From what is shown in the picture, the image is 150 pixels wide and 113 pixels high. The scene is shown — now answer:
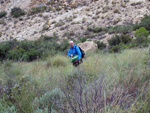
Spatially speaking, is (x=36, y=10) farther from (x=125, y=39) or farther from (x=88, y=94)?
(x=88, y=94)

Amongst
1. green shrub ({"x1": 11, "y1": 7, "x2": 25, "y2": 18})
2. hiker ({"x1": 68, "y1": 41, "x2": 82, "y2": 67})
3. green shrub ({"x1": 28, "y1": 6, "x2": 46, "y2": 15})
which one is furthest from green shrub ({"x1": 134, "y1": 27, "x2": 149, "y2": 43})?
green shrub ({"x1": 11, "y1": 7, "x2": 25, "y2": 18})

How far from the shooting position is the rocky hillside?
18391mm

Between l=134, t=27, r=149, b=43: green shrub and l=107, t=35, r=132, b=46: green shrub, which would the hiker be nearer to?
l=134, t=27, r=149, b=43: green shrub

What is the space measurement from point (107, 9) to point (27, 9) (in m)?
18.3

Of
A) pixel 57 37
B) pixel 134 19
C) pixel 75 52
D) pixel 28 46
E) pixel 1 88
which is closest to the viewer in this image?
pixel 1 88

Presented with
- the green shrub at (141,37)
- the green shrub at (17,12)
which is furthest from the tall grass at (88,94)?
the green shrub at (17,12)

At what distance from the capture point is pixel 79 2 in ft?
89.2

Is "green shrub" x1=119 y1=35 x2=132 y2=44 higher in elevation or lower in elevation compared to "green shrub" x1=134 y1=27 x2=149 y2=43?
lower

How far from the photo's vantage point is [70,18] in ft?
74.1

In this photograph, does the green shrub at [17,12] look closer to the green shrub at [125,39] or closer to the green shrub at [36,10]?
the green shrub at [36,10]

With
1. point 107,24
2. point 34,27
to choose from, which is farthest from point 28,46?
point 107,24

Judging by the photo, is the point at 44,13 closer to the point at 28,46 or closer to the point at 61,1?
the point at 61,1

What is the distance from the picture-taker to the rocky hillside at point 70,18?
18.4 m

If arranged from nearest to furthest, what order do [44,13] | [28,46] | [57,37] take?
[28,46]
[57,37]
[44,13]
